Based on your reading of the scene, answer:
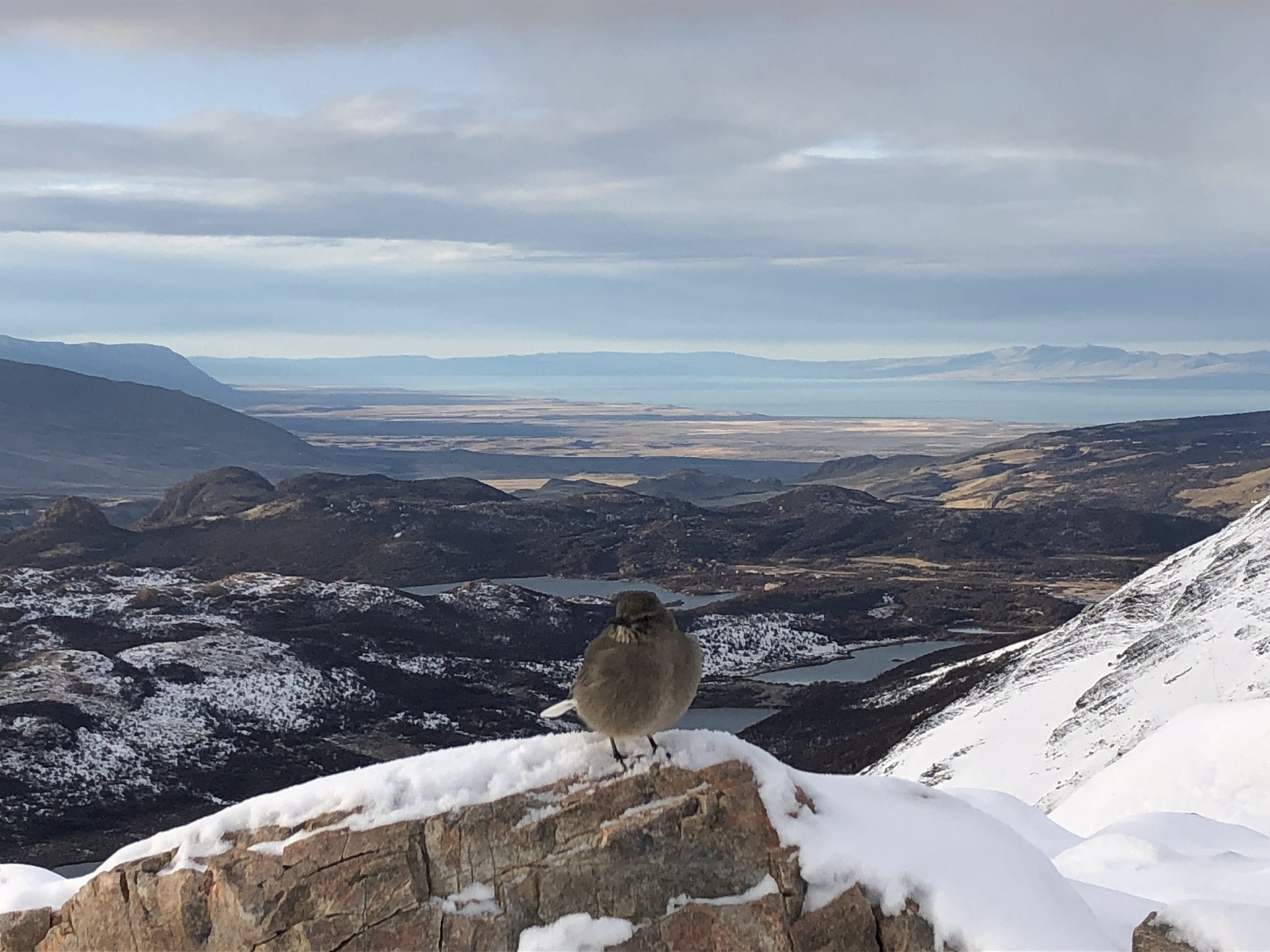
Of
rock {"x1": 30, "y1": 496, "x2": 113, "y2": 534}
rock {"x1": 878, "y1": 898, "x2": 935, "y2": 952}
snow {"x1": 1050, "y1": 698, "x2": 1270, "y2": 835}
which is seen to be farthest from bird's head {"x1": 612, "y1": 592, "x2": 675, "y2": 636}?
rock {"x1": 30, "y1": 496, "x2": 113, "y2": 534}

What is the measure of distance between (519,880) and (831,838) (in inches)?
107

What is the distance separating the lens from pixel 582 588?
11475cm

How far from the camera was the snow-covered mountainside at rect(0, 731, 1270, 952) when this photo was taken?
10453 mm

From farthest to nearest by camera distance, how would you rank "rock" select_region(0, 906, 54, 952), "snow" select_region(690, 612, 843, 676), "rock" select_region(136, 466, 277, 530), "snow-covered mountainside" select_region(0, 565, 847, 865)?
"rock" select_region(136, 466, 277, 530) < "snow" select_region(690, 612, 843, 676) < "snow-covered mountainside" select_region(0, 565, 847, 865) < "rock" select_region(0, 906, 54, 952)

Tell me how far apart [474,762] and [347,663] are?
56.3 m

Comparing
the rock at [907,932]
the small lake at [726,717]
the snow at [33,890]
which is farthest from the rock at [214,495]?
the rock at [907,932]

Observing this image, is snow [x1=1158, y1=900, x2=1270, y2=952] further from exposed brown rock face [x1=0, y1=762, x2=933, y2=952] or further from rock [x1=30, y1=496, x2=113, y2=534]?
rock [x1=30, y1=496, x2=113, y2=534]

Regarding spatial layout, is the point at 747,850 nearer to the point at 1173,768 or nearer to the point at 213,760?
the point at 1173,768

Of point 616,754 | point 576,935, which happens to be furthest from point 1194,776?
point 576,935

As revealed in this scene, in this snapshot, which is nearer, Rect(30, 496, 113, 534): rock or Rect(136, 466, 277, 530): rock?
Rect(30, 496, 113, 534): rock

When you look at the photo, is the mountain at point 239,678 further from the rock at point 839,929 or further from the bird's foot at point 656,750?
the rock at point 839,929

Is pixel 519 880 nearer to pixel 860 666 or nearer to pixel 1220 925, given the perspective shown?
pixel 1220 925

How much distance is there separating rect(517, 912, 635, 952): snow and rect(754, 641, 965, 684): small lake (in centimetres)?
6118

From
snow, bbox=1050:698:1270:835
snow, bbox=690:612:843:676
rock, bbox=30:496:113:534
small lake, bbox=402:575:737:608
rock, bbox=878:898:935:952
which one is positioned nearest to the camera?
rock, bbox=878:898:935:952
